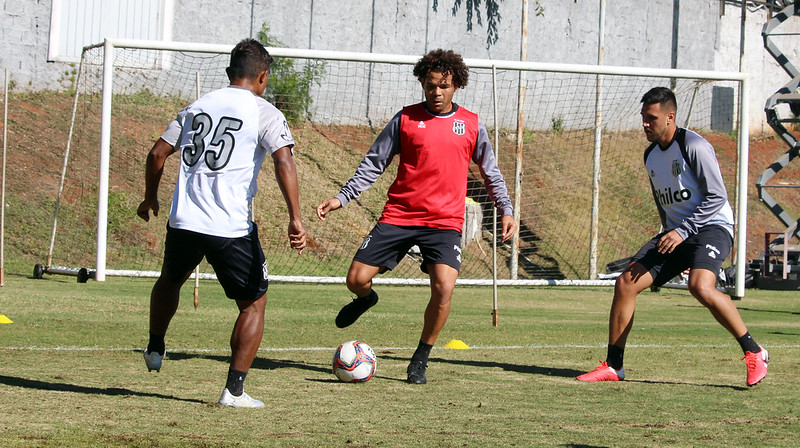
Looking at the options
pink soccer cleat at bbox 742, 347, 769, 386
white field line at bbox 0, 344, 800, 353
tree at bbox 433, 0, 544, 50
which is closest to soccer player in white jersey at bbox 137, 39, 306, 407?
white field line at bbox 0, 344, 800, 353

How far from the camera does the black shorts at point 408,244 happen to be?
671 cm

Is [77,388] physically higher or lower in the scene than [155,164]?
lower

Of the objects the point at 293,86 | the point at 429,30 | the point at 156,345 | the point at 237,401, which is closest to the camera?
the point at 237,401

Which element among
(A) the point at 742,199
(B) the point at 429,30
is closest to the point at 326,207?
(A) the point at 742,199

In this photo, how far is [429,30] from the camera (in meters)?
25.1

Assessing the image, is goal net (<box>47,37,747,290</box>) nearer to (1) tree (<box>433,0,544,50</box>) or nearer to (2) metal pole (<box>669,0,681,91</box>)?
(1) tree (<box>433,0,544,50</box>)

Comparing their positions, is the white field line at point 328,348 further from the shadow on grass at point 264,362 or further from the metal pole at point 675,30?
the metal pole at point 675,30

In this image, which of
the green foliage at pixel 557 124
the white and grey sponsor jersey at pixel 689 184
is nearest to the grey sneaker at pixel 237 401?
the white and grey sponsor jersey at pixel 689 184

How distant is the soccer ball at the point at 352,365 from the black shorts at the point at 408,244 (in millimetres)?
686

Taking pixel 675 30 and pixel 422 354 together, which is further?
pixel 675 30

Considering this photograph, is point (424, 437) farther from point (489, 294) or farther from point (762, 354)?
point (489, 294)

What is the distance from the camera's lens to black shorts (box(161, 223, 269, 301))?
518cm

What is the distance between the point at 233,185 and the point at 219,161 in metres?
0.15

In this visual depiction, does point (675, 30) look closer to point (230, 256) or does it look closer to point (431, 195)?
point (431, 195)
